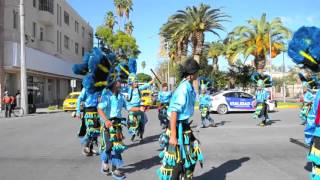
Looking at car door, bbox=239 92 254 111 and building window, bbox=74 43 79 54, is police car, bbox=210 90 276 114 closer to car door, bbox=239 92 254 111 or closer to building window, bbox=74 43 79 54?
car door, bbox=239 92 254 111

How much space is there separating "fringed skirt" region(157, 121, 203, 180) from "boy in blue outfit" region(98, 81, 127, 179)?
1.81m

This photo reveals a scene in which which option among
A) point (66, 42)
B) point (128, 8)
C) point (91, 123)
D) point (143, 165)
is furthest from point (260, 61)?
point (128, 8)

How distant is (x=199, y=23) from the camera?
3819 centimetres

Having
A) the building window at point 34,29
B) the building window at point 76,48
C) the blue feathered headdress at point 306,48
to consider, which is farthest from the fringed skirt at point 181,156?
the building window at point 76,48

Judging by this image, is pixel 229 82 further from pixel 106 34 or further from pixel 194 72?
pixel 194 72

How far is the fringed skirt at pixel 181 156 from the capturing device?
5.52 meters

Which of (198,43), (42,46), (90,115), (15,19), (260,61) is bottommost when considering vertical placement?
(90,115)

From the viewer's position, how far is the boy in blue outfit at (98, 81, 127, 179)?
7371mm

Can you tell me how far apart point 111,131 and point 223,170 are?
2118mm

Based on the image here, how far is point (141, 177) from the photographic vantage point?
24.5 ft

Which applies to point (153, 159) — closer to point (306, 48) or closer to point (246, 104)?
point (306, 48)

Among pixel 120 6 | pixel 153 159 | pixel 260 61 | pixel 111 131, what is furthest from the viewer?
pixel 120 6

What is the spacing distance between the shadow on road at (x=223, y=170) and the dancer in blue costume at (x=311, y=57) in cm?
241

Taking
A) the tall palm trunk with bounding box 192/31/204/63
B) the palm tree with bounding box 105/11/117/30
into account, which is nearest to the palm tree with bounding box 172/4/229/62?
the tall palm trunk with bounding box 192/31/204/63
